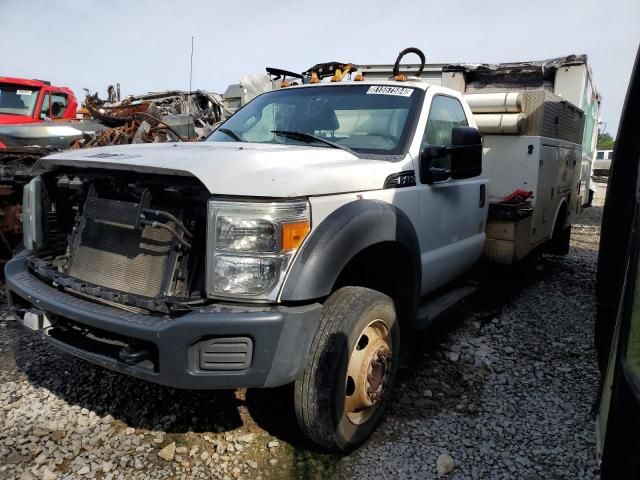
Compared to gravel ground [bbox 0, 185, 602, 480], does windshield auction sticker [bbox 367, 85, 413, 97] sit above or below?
above

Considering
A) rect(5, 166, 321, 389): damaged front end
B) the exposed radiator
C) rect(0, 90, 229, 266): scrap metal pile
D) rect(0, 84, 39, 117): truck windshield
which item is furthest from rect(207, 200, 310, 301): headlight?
rect(0, 84, 39, 117): truck windshield

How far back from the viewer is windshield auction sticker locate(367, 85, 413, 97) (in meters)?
3.59

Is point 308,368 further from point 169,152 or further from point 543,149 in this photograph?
point 543,149

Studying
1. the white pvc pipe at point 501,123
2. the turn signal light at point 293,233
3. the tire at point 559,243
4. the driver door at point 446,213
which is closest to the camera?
the turn signal light at point 293,233

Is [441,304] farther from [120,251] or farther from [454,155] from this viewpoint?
[120,251]

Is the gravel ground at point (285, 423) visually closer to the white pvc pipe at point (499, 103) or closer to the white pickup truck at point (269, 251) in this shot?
the white pickup truck at point (269, 251)

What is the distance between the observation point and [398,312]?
129 inches

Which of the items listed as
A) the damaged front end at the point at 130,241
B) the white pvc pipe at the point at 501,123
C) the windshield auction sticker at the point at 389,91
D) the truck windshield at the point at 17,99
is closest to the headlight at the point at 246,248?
the damaged front end at the point at 130,241

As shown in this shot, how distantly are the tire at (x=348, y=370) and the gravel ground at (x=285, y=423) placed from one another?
0.21 metres

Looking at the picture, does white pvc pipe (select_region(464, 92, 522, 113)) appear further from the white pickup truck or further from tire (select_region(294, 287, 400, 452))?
tire (select_region(294, 287, 400, 452))

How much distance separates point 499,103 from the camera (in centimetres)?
496

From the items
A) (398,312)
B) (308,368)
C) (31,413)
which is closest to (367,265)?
(398,312)

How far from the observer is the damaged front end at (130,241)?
246 cm

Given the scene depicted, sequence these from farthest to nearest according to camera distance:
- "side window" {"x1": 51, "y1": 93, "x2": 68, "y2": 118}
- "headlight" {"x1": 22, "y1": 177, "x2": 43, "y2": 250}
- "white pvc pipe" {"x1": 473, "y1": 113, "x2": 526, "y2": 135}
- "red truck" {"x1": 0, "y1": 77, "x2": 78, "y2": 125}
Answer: "side window" {"x1": 51, "y1": 93, "x2": 68, "y2": 118} < "red truck" {"x1": 0, "y1": 77, "x2": 78, "y2": 125} < "white pvc pipe" {"x1": 473, "y1": 113, "x2": 526, "y2": 135} < "headlight" {"x1": 22, "y1": 177, "x2": 43, "y2": 250}
